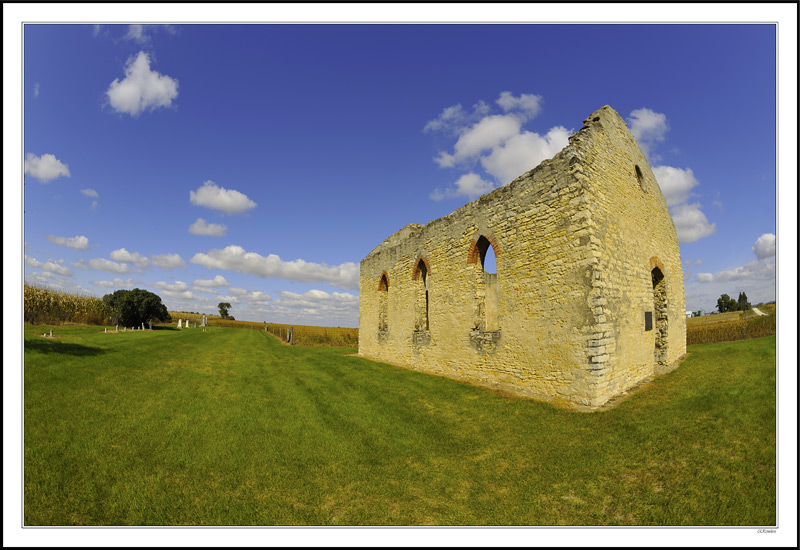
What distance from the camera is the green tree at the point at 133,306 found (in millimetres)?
39000

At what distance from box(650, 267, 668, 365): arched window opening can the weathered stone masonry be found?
0.04 m

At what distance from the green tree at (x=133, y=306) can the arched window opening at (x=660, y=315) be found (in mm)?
47099

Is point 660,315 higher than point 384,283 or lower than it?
lower

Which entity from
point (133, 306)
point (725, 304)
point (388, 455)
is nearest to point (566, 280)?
point (388, 455)

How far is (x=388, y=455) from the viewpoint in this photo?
5777mm

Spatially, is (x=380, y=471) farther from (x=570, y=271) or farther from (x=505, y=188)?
(x=505, y=188)

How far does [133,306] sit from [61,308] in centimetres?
1763

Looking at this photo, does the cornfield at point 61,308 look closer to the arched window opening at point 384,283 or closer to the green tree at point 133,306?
the green tree at point 133,306

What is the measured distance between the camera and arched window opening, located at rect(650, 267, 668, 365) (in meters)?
12.1

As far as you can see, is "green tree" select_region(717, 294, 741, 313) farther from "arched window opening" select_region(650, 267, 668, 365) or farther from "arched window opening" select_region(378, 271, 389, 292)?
"arched window opening" select_region(378, 271, 389, 292)

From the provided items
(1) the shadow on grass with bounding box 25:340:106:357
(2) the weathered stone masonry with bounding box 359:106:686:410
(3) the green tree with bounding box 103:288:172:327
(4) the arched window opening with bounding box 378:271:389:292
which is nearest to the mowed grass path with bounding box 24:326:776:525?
(1) the shadow on grass with bounding box 25:340:106:357

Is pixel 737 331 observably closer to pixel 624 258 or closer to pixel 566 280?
pixel 624 258

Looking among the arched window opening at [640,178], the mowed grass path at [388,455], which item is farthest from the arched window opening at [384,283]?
the arched window opening at [640,178]

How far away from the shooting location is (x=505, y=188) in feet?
34.9
